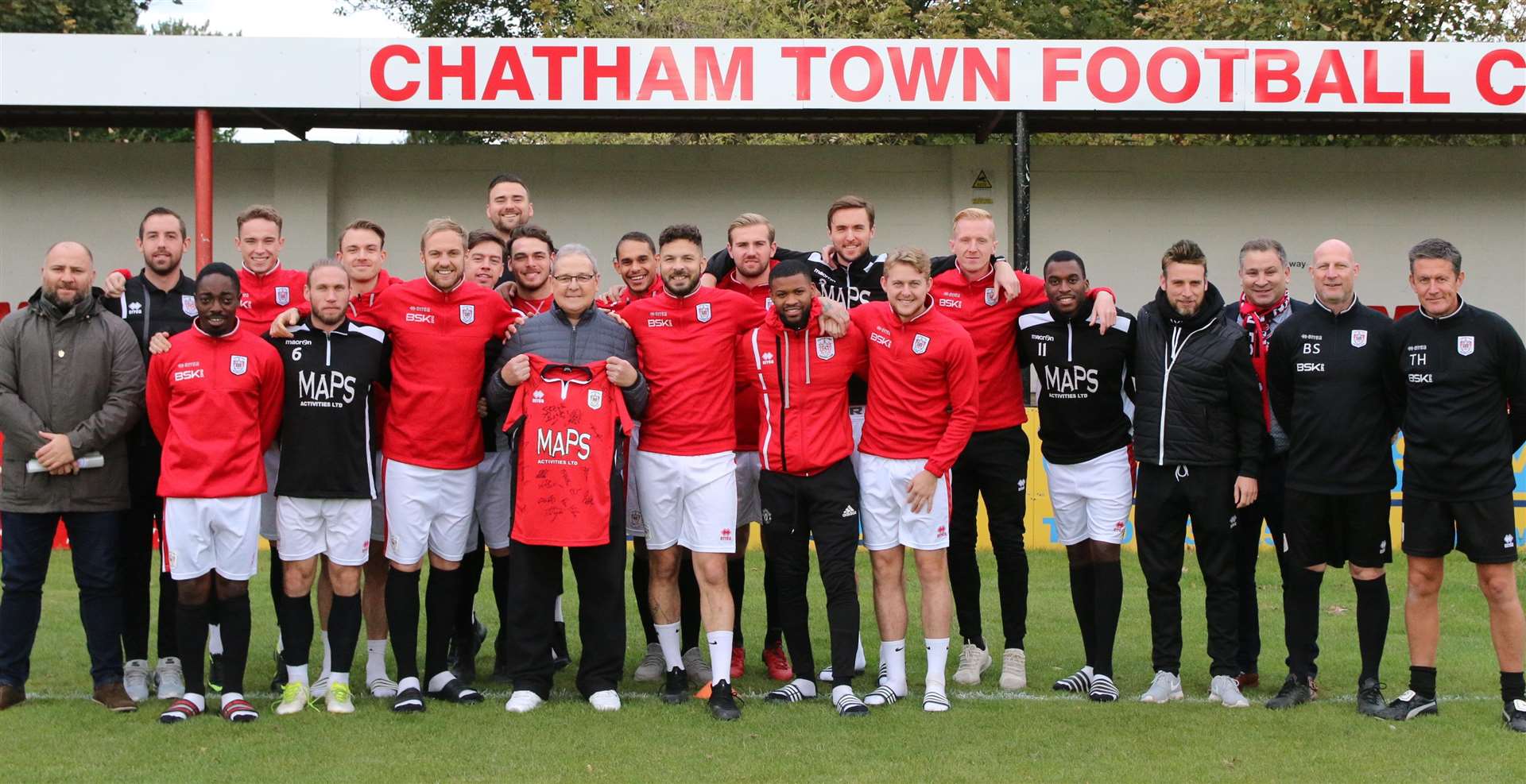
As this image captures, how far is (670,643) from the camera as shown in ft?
21.5

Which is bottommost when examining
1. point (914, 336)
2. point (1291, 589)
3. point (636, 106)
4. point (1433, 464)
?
point (1291, 589)

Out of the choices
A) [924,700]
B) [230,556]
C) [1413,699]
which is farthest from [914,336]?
[230,556]

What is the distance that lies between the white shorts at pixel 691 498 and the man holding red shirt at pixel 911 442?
2.05ft

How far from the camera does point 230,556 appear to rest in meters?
6.02

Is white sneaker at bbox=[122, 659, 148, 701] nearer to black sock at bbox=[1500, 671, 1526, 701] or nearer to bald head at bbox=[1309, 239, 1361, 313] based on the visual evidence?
bald head at bbox=[1309, 239, 1361, 313]

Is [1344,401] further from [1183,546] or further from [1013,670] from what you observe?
[1013,670]

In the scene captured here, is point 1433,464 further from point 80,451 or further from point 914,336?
point 80,451

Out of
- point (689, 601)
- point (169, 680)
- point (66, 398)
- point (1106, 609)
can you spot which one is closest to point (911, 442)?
point (1106, 609)

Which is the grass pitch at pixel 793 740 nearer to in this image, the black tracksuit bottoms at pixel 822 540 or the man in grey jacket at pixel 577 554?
the man in grey jacket at pixel 577 554

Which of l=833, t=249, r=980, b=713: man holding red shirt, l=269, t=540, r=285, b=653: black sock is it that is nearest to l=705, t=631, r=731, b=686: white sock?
l=833, t=249, r=980, b=713: man holding red shirt

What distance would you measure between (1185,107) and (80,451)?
1075cm

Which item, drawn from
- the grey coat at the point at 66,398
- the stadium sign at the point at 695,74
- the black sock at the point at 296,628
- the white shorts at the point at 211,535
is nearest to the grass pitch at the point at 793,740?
the black sock at the point at 296,628

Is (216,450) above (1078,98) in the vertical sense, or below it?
below

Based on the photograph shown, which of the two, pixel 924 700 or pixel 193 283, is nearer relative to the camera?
pixel 924 700
